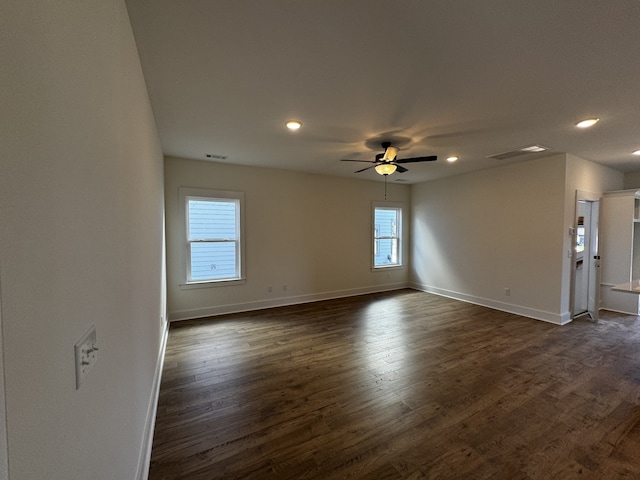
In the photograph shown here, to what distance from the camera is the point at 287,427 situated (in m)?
2.03

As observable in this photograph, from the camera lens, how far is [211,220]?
4.61m

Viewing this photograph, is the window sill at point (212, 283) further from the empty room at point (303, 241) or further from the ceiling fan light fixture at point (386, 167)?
the ceiling fan light fixture at point (386, 167)

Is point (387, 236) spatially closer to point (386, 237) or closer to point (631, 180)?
point (386, 237)

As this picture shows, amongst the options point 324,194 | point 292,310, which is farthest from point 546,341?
point 324,194

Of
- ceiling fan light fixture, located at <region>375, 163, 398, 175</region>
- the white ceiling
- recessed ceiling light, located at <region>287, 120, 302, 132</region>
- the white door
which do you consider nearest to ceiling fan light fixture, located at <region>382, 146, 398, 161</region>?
ceiling fan light fixture, located at <region>375, 163, 398, 175</region>

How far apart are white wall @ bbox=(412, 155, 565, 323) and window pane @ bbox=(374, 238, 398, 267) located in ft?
2.01

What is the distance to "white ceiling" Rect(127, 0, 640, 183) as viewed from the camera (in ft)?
4.86

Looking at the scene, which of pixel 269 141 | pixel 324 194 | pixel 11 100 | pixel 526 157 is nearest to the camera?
pixel 11 100

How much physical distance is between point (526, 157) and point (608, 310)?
3.36 meters

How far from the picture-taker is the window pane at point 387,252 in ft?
21.3

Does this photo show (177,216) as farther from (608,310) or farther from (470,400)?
(608,310)

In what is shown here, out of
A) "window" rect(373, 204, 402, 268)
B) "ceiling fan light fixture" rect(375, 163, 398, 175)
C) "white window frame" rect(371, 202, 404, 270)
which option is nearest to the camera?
"ceiling fan light fixture" rect(375, 163, 398, 175)

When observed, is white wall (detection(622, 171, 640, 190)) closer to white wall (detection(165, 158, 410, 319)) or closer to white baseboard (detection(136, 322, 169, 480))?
white wall (detection(165, 158, 410, 319))

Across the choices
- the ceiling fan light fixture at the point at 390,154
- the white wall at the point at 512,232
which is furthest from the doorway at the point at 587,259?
the ceiling fan light fixture at the point at 390,154
